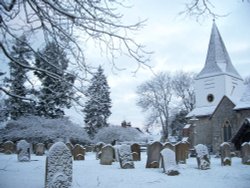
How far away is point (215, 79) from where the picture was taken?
40438 mm

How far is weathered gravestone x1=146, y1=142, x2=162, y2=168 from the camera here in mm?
14023

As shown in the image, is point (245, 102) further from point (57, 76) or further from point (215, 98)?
point (57, 76)

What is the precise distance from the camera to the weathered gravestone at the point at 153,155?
46.0 ft

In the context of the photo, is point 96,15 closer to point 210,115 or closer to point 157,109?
point 210,115

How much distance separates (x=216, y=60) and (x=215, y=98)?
208 inches

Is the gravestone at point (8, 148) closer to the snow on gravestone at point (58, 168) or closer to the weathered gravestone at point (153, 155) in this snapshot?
the weathered gravestone at point (153, 155)

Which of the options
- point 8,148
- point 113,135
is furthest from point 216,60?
point 8,148

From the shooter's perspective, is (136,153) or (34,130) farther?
(34,130)

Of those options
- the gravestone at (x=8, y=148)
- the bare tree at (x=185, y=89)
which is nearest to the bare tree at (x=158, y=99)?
the bare tree at (x=185, y=89)

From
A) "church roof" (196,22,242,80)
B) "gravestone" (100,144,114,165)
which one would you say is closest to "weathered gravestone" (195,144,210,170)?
"gravestone" (100,144,114,165)

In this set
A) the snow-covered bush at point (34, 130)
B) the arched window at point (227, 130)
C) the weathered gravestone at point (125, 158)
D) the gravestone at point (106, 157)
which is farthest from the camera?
the arched window at point (227, 130)

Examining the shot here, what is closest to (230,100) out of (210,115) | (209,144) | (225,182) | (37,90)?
(210,115)

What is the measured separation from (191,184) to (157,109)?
136 feet

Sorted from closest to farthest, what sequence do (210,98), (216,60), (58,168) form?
(58,168) < (210,98) < (216,60)
